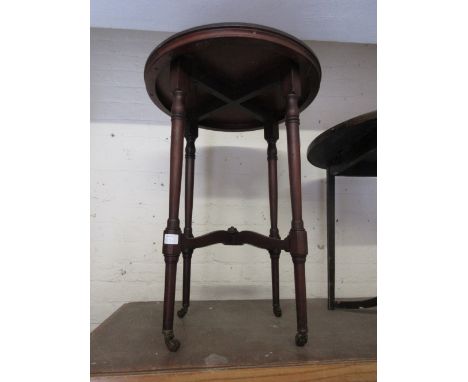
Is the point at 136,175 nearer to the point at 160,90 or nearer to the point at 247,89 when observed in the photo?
the point at 160,90

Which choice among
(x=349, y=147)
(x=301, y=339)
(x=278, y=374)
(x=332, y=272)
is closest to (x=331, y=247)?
(x=332, y=272)

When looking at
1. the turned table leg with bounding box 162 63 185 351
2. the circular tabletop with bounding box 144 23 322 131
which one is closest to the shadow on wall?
the circular tabletop with bounding box 144 23 322 131

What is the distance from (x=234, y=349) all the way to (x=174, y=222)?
12.6 inches

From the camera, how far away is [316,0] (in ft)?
3.87

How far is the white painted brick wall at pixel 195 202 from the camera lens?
137 cm

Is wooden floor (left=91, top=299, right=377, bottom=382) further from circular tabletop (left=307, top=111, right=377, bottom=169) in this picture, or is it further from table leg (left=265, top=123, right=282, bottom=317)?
circular tabletop (left=307, top=111, right=377, bottom=169)

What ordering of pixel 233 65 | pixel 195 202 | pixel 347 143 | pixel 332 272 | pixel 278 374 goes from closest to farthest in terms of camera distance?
pixel 278 374
pixel 233 65
pixel 347 143
pixel 332 272
pixel 195 202

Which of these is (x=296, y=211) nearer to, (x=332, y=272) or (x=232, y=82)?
(x=232, y=82)

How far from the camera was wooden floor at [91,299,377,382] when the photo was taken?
608 mm

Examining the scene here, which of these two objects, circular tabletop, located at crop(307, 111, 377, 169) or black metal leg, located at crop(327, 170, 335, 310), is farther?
black metal leg, located at crop(327, 170, 335, 310)

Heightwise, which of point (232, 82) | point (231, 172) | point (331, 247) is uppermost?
point (232, 82)

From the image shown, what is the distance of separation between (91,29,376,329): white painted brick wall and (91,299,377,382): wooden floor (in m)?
0.38

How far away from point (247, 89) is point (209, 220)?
0.73 m

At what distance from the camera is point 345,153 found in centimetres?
106
